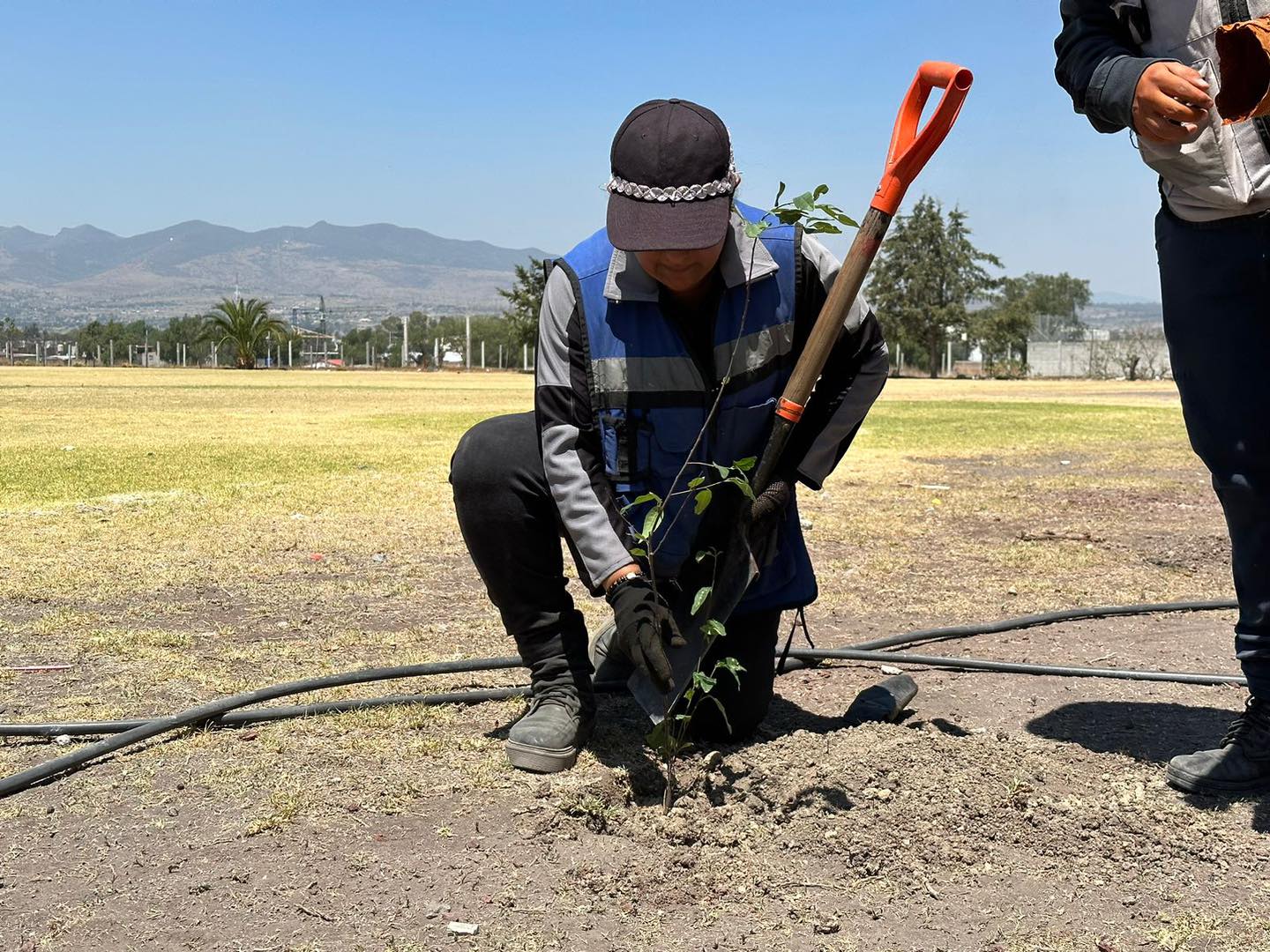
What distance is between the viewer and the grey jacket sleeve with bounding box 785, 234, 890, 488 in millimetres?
3324

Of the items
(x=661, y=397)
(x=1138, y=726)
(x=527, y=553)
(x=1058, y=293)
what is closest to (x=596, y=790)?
(x=527, y=553)

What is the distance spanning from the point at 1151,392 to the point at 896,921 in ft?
123

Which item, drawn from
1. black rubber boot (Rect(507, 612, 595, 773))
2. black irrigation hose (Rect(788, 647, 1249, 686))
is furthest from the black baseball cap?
black irrigation hose (Rect(788, 647, 1249, 686))

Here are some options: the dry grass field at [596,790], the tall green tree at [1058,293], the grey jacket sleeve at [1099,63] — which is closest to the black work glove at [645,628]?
the dry grass field at [596,790]

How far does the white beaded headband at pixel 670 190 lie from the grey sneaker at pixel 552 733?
1.48 meters

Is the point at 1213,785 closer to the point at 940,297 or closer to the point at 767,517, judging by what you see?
the point at 767,517

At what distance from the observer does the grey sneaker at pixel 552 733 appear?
132 inches

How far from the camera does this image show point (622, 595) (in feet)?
10.1

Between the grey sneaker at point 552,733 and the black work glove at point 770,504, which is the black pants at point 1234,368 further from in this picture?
the grey sneaker at point 552,733

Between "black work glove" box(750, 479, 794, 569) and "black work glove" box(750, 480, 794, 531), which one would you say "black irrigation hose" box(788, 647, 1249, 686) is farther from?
"black work glove" box(750, 480, 794, 531)

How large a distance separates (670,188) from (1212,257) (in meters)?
1.34

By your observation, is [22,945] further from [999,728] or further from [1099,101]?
[1099,101]

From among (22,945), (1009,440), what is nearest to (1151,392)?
(1009,440)

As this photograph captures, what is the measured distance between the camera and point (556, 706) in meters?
3.52
